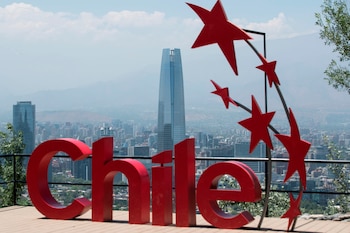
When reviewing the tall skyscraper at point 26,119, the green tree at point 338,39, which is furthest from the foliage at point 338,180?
the tall skyscraper at point 26,119

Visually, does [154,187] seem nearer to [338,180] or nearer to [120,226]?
[120,226]

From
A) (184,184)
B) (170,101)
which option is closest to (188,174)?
(184,184)

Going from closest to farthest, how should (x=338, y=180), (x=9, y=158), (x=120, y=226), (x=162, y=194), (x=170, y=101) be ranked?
(x=120, y=226)
(x=162, y=194)
(x=338, y=180)
(x=9, y=158)
(x=170, y=101)

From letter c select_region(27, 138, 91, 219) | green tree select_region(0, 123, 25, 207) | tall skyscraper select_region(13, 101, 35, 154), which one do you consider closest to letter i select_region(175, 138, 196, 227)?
letter c select_region(27, 138, 91, 219)

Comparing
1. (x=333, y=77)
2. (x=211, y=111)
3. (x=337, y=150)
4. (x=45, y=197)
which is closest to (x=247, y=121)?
(x=45, y=197)

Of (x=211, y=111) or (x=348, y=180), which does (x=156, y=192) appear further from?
(x=211, y=111)

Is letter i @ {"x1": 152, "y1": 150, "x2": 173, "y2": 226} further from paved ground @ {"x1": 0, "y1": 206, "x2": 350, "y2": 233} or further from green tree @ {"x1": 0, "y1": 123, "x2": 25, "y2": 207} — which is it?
green tree @ {"x1": 0, "y1": 123, "x2": 25, "y2": 207}

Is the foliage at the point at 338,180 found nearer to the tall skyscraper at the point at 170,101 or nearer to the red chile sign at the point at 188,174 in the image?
the red chile sign at the point at 188,174
